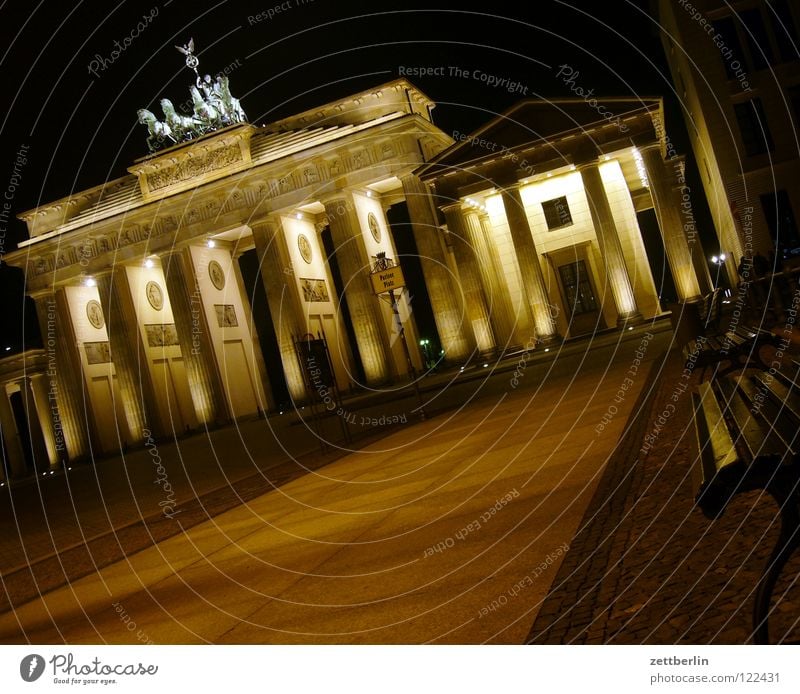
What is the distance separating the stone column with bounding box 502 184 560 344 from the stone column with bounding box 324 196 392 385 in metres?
8.94

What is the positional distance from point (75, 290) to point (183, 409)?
11434mm

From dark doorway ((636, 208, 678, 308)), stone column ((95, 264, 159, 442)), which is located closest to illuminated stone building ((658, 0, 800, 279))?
dark doorway ((636, 208, 678, 308))

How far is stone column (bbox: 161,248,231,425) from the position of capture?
5019 cm

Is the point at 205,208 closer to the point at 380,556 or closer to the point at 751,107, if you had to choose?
the point at 751,107

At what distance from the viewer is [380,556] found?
635 centimetres

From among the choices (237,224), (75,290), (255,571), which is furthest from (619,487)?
(75,290)

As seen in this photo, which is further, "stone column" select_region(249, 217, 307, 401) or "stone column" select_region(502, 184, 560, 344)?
"stone column" select_region(249, 217, 307, 401)

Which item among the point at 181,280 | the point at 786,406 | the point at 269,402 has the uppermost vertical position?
A: the point at 181,280

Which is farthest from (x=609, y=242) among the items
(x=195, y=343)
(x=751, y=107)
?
(x=195, y=343)

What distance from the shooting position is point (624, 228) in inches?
1890

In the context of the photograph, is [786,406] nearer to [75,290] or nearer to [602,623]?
[602,623]

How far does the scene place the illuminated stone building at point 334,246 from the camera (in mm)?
41625

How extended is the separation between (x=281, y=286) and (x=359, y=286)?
4.87m

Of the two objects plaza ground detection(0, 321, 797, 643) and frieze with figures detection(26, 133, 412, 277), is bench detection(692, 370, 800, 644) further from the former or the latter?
frieze with figures detection(26, 133, 412, 277)
